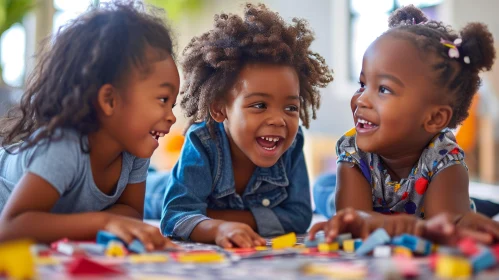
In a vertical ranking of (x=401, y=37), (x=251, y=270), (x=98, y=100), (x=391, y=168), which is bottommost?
(x=251, y=270)

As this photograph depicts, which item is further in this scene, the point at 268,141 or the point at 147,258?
the point at 268,141

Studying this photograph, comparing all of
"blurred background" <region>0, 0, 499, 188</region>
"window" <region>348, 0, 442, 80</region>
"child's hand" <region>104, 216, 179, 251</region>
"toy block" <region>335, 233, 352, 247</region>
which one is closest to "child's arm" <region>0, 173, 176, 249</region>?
"child's hand" <region>104, 216, 179, 251</region>

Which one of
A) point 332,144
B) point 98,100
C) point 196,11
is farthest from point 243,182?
point 196,11

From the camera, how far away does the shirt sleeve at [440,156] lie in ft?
4.75

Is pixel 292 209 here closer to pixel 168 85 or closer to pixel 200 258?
pixel 168 85

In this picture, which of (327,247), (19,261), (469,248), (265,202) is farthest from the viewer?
(265,202)

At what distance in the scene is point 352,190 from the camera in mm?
1493

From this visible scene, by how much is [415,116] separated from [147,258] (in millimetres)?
737

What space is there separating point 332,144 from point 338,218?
11.8 feet

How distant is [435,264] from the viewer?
910 millimetres

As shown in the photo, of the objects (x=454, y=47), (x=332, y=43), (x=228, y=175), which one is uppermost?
(x=332, y=43)

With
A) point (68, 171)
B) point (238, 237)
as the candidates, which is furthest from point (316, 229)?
point (68, 171)

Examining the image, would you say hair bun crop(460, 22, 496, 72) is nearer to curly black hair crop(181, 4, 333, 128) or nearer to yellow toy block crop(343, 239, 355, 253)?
curly black hair crop(181, 4, 333, 128)

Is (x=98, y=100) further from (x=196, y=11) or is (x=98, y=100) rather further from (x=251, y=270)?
(x=196, y=11)
